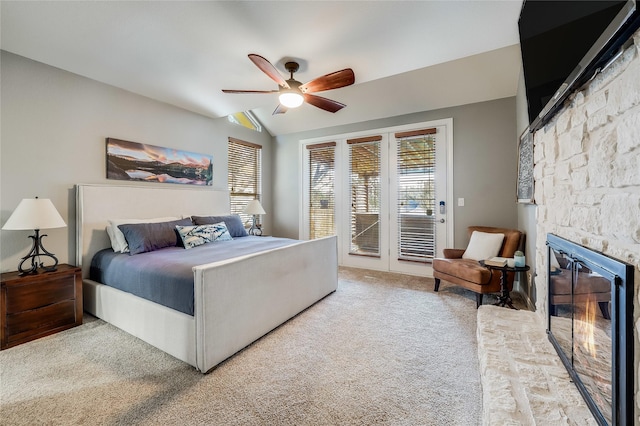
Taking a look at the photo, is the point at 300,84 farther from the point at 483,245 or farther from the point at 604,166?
the point at 483,245

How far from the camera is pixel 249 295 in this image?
2.19 meters

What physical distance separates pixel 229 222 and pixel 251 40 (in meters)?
2.37

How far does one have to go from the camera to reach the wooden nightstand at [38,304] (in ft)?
7.21

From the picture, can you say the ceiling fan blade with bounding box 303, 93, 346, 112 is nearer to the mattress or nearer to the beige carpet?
the mattress

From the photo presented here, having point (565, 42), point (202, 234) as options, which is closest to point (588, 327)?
point (565, 42)

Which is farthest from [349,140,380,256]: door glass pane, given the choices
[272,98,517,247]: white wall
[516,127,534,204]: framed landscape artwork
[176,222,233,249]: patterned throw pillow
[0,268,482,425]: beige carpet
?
[176,222,233,249]: patterned throw pillow

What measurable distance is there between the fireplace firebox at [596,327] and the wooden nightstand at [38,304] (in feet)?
12.1

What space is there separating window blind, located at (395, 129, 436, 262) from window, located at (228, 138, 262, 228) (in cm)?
269

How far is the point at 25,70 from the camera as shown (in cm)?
265

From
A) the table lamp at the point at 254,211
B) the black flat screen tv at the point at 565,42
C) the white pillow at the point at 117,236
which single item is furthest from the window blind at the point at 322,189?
the black flat screen tv at the point at 565,42

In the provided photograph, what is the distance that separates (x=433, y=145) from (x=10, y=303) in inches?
194

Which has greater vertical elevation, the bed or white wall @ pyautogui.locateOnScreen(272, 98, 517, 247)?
white wall @ pyautogui.locateOnScreen(272, 98, 517, 247)

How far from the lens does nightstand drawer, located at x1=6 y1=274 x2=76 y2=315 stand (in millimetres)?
2227

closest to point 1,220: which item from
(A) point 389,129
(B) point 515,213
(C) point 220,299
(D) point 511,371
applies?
(C) point 220,299
